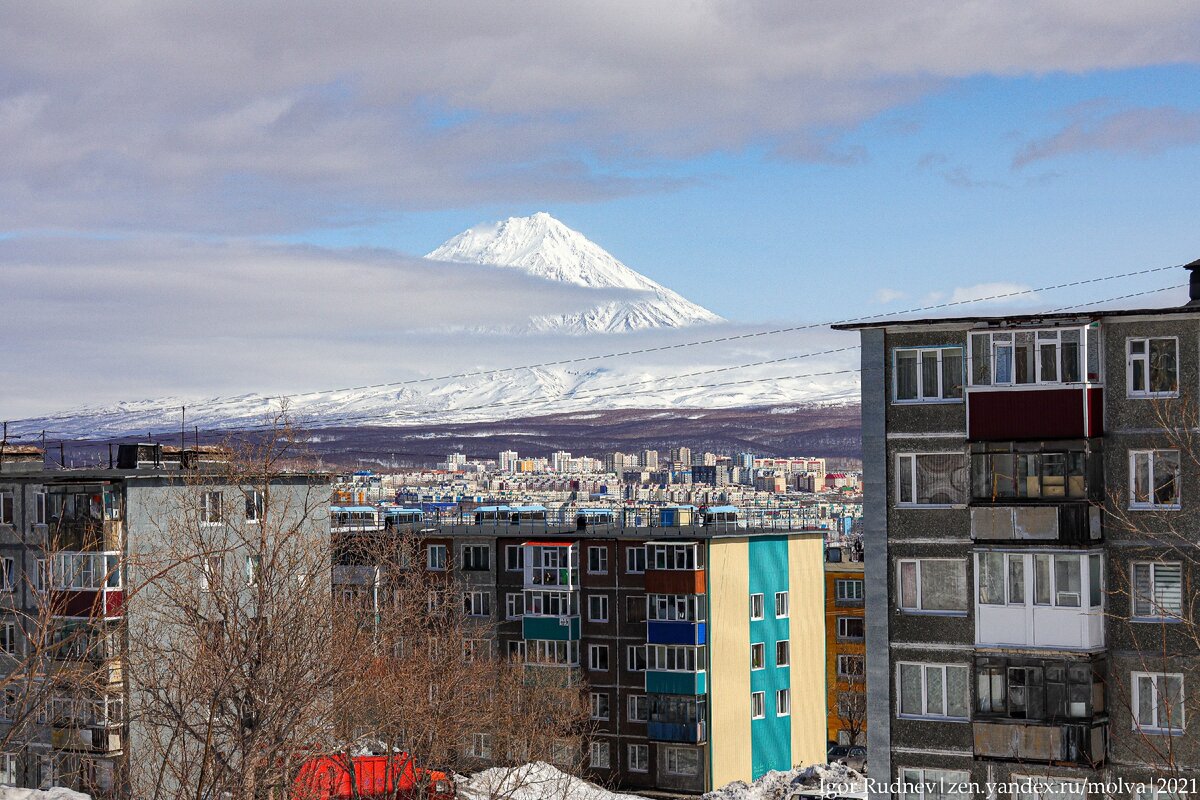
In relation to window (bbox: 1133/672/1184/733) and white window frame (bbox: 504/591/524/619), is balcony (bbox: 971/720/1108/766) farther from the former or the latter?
white window frame (bbox: 504/591/524/619)

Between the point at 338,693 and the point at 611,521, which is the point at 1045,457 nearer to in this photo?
the point at 338,693

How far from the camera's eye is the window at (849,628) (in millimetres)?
100875

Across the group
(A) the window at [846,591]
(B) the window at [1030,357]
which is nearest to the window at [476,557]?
(A) the window at [846,591]

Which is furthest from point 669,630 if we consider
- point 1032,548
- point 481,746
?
point 1032,548

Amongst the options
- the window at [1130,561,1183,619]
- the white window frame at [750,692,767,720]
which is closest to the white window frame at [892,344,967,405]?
the window at [1130,561,1183,619]

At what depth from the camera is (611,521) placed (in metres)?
104

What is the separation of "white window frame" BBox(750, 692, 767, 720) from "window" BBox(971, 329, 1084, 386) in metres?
46.6

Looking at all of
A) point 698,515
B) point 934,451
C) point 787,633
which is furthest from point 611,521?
point 934,451

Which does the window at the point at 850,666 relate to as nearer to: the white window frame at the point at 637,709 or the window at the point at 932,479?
the white window frame at the point at 637,709

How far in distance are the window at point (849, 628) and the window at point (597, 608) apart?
852 inches

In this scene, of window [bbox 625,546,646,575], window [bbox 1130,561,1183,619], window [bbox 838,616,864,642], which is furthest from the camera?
window [bbox 838,616,864,642]

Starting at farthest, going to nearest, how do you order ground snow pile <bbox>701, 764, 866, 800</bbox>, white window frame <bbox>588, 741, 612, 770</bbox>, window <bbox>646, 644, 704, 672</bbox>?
white window frame <bbox>588, 741, 612, 770</bbox>
window <bbox>646, 644, 704, 672</bbox>
ground snow pile <bbox>701, 764, 866, 800</bbox>

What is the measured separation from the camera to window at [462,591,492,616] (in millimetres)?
89312

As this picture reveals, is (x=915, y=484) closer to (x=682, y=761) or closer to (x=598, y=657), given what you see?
(x=682, y=761)
